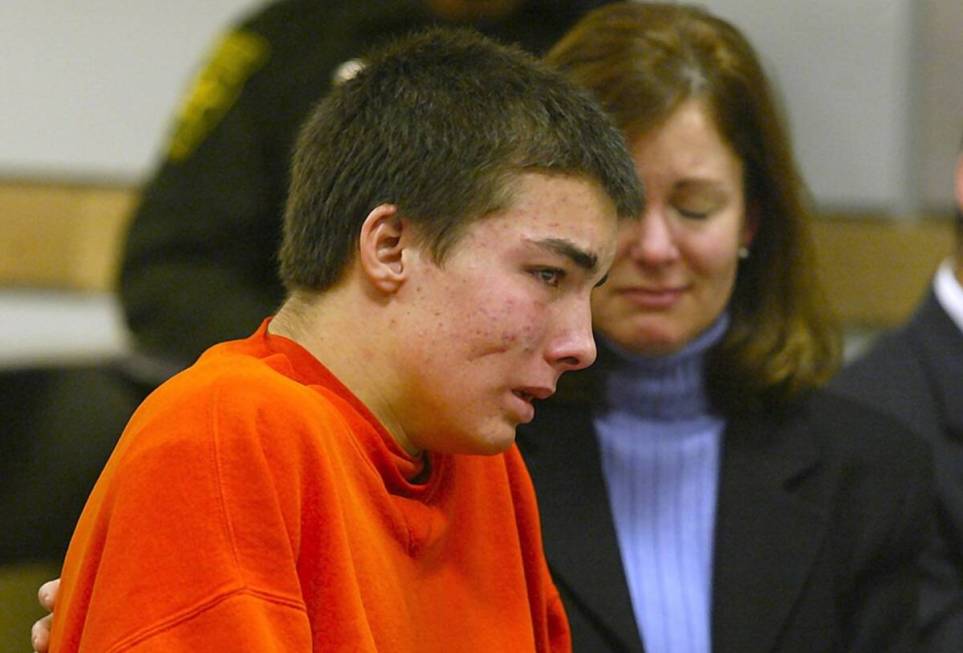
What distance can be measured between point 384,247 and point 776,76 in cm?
207

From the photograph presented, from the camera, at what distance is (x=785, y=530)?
1745 millimetres

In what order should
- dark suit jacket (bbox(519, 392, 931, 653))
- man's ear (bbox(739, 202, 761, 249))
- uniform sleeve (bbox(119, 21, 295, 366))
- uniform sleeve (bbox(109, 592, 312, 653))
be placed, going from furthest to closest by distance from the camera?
uniform sleeve (bbox(119, 21, 295, 366)) → man's ear (bbox(739, 202, 761, 249)) → dark suit jacket (bbox(519, 392, 931, 653)) → uniform sleeve (bbox(109, 592, 312, 653))

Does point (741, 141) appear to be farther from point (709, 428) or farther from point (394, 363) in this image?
point (394, 363)

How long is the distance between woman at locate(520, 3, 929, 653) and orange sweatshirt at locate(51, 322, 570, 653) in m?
0.43

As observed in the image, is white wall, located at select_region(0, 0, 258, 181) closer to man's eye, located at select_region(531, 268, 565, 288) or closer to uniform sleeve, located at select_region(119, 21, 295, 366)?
Result: uniform sleeve, located at select_region(119, 21, 295, 366)

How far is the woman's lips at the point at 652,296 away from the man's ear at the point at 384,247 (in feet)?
1.93

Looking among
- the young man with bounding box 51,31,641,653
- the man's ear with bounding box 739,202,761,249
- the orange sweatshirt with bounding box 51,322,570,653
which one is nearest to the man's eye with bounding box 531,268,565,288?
the young man with bounding box 51,31,641,653

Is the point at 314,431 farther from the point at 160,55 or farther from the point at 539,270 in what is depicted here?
the point at 160,55

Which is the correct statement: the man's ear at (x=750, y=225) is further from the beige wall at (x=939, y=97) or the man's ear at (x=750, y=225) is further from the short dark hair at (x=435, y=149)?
the beige wall at (x=939, y=97)

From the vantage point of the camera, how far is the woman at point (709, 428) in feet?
5.51

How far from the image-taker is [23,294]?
311 cm

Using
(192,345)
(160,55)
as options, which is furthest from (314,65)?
(160,55)

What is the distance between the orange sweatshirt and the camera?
1002mm

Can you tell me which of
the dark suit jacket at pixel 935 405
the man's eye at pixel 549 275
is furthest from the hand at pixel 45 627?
the dark suit jacket at pixel 935 405
